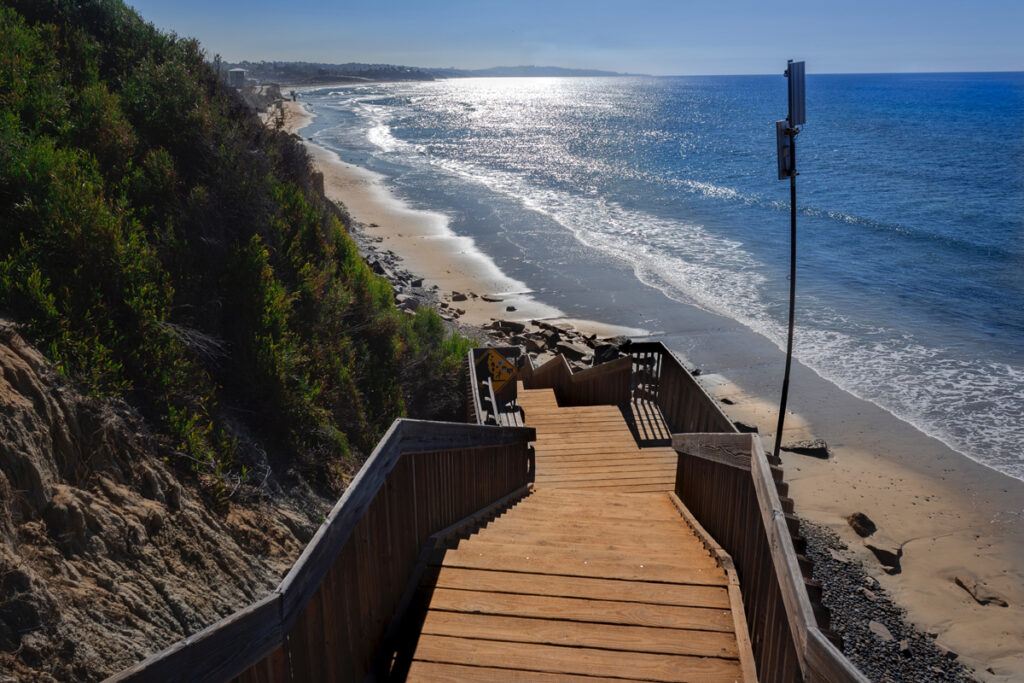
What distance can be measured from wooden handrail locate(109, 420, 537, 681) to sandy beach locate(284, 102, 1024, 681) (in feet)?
27.3

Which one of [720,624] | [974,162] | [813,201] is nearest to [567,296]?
[720,624]

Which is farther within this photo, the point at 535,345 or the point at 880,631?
the point at 535,345

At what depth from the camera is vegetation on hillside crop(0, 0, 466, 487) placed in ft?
20.7

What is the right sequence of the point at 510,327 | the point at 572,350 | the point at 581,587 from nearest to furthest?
the point at 581,587 → the point at 572,350 → the point at 510,327

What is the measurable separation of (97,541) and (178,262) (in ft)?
15.7

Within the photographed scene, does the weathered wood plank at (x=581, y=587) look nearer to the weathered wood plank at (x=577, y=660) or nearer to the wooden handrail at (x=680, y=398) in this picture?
the weathered wood plank at (x=577, y=660)

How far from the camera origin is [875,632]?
9.53 meters

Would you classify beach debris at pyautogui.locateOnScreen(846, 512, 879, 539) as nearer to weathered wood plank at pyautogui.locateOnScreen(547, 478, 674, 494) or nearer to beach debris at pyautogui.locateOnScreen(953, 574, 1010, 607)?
beach debris at pyautogui.locateOnScreen(953, 574, 1010, 607)

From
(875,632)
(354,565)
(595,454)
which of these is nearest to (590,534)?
(354,565)

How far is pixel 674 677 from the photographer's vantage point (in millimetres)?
3479

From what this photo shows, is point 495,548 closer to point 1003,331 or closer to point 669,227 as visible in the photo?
point 1003,331

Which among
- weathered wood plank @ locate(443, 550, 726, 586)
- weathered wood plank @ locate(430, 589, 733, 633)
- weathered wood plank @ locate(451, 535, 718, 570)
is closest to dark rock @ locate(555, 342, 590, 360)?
weathered wood plank @ locate(451, 535, 718, 570)

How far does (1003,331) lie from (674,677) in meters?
24.7

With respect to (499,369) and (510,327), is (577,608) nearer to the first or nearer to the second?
(499,369)
